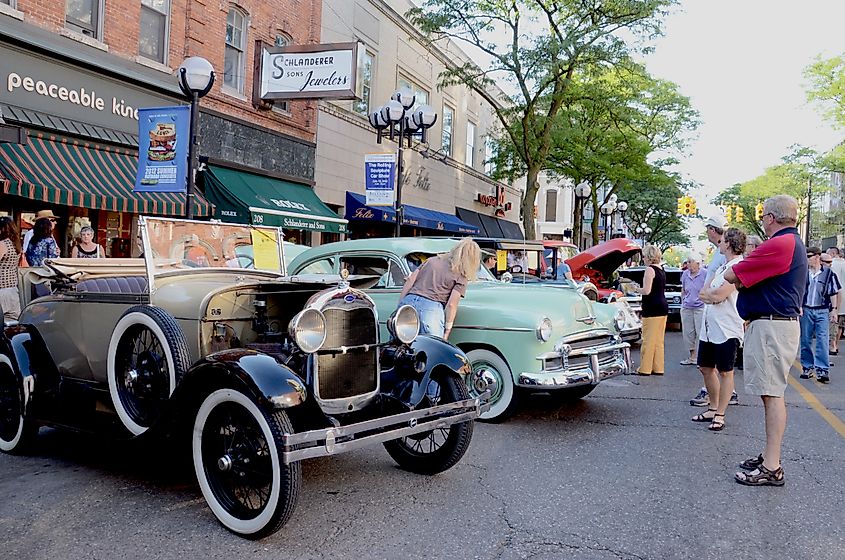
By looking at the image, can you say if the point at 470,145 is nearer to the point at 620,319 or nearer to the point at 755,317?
the point at 620,319

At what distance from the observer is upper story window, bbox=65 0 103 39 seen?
11.9 metres

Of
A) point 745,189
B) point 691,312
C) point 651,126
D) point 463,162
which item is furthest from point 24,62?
point 745,189

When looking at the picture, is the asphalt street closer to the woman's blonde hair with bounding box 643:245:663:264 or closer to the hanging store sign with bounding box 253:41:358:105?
the woman's blonde hair with bounding box 643:245:663:264

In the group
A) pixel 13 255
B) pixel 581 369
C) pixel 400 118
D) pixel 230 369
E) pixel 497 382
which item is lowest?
pixel 497 382

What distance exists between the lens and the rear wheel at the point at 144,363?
4.28m

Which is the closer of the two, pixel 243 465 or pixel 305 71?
pixel 243 465

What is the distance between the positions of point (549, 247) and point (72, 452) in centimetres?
1040

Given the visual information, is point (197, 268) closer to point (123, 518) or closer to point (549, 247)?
point (123, 518)

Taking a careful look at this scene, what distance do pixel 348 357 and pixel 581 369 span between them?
119 inches

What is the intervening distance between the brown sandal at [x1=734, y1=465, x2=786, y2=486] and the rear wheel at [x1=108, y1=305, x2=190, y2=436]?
12.2 feet

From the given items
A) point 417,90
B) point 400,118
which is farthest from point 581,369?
point 417,90

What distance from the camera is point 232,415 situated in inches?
156

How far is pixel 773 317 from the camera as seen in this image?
4.93 meters

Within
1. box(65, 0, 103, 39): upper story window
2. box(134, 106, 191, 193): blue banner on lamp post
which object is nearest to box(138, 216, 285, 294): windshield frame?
box(134, 106, 191, 193): blue banner on lamp post
